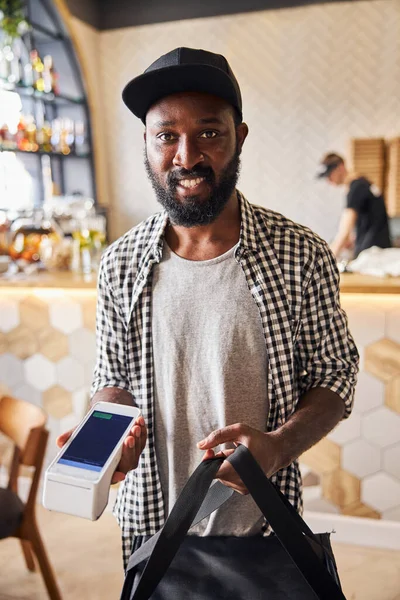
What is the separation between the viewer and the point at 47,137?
15.2 feet

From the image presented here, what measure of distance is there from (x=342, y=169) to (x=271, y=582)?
3.68 meters

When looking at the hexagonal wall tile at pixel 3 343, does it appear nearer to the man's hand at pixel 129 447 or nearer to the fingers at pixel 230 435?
the man's hand at pixel 129 447

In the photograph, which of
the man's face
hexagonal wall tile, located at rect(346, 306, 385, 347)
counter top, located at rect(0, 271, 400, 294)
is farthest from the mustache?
hexagonal wall tile, located at rect(346, 306, 385, 347)

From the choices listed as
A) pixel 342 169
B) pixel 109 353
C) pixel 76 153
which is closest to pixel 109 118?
pixel 76 153

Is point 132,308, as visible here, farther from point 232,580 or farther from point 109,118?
point 109,118

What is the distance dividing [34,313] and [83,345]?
0.83ft

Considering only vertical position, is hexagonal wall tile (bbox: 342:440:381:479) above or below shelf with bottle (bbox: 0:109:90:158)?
below

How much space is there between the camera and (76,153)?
5.09 meters

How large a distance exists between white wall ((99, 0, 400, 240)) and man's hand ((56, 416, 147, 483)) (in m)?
4.36

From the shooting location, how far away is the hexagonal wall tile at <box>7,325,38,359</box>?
2.40 metres

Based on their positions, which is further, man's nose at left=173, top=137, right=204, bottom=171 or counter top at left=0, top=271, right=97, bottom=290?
counter top at left=0, top=271, right=97, bottom=290

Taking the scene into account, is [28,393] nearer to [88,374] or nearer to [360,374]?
[88,374]

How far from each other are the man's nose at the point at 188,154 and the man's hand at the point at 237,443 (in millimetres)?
435

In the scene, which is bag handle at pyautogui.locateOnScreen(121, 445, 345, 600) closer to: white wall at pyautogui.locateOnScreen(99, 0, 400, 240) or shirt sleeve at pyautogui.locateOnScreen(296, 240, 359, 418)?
shirt sleeve at pyautogui.locateOnScreen(296, 240, 359, 418)
